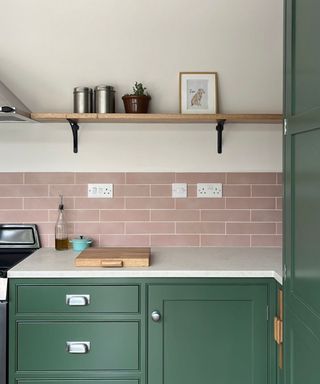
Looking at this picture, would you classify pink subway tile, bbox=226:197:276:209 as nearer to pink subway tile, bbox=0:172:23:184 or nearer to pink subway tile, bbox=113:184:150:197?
pink subway tile, bbox=113:184:150:197

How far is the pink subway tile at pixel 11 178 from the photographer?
9.50ft

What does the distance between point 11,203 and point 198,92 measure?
1213 mm

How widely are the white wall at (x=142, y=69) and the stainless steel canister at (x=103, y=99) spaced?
0.14 m

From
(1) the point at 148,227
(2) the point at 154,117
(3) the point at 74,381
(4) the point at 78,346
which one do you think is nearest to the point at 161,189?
(1) the point at 148,227

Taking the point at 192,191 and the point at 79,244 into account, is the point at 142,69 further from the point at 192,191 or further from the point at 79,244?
the point at 79,244

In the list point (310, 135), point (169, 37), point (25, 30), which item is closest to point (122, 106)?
point (169, 37)

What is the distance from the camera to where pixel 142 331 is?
2.30 meters

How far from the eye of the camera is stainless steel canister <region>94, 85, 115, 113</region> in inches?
108

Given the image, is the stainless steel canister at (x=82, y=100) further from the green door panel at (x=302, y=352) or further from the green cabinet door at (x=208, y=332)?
the green door panel at (x=302, y=352)

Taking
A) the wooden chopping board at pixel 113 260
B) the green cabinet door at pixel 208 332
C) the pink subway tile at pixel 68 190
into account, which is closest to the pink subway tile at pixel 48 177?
the pink subway tile at pixel 68 190

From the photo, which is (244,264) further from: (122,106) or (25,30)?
(25,30)

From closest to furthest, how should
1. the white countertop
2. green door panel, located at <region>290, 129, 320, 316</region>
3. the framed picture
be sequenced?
green door panel, located at <region>290, 129, 320, 316</region> < the white countertop < the framed picture

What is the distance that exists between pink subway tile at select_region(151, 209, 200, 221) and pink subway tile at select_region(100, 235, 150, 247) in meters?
0.13

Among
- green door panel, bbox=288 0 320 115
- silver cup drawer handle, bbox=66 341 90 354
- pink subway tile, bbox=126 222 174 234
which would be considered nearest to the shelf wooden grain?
pink subway tile, bbox=126 222 174 234
